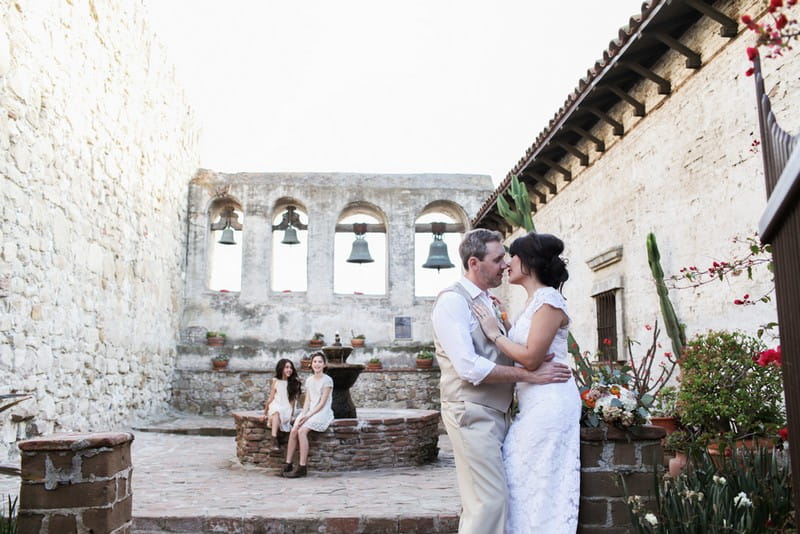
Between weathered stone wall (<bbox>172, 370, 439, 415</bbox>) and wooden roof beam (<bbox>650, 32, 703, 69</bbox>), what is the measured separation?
27.8 feet

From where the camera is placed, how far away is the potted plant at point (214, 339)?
14.0 m

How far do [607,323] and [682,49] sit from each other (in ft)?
12.6

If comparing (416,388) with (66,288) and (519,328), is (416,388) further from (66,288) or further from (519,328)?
(519,328)

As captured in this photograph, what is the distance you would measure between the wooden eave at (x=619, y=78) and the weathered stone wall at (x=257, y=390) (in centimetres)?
482

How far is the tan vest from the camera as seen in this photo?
2920 millimetres

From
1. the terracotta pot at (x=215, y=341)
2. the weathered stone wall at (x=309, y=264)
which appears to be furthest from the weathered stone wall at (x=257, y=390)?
the terracotta pot at (x=215, y=341)

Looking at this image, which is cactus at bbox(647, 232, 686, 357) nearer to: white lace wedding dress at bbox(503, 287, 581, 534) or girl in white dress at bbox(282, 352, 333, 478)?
girl in white dress at bbox(282, 352, 333, 478)

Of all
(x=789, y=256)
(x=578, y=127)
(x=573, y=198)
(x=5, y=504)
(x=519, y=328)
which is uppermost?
(x=578, y=127)

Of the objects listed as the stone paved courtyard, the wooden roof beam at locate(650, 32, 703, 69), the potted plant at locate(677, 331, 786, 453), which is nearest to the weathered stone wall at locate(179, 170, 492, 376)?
the stone paved courtyard

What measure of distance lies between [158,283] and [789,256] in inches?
464

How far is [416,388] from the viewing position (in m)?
13.8

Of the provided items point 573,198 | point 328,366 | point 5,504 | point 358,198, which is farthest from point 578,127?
point 5,504

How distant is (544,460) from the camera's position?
281 cm

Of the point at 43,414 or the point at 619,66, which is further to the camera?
the point at 43,414
